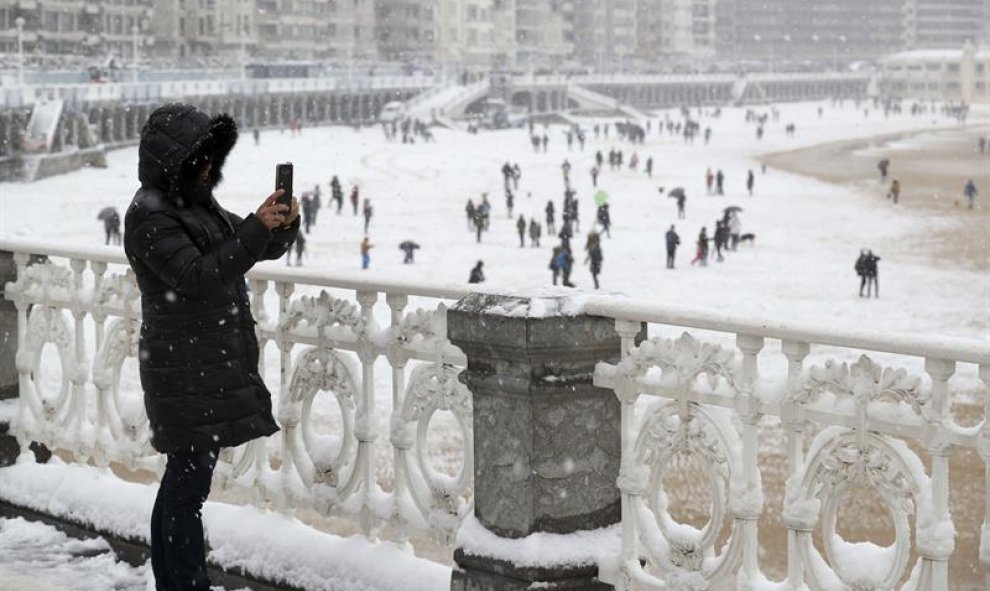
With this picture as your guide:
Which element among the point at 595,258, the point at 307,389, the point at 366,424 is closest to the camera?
the point at 366,424

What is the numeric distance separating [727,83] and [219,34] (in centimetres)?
6805

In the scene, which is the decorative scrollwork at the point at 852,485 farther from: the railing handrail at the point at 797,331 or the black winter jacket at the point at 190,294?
the black winter jacket at the point at 190,294

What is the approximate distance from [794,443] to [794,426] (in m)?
0.06

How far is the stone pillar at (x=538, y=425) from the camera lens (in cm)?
414

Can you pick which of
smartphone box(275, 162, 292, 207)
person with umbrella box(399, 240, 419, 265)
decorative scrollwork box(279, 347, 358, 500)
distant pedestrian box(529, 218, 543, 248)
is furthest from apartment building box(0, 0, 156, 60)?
smartphone box(275, 162, 292, 207)

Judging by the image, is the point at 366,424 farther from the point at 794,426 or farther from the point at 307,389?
the point at 794,426

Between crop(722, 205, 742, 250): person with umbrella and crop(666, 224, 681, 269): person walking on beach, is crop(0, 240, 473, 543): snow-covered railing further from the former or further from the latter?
crop(722, 205, 742, 250): person with umbrella

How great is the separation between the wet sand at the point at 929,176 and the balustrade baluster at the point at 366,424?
111 feet

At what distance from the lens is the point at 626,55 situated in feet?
538

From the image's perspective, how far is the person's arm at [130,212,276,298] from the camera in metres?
4.16

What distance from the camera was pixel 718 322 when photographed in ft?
12.9

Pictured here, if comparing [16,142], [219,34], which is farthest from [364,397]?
[219,34]

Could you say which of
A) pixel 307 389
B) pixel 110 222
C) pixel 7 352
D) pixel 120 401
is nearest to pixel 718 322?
pixel 307 389

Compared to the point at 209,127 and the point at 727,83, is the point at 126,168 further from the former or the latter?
the point at 727,83
